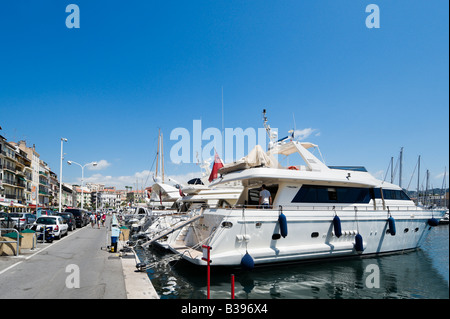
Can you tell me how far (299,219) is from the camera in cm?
1147

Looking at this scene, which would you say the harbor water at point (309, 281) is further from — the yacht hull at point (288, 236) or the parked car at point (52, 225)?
the parked car at point (52, 225)

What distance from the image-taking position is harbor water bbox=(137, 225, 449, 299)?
8.77 m

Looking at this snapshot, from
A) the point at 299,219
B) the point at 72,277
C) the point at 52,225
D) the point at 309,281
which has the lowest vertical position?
the point at 309,281

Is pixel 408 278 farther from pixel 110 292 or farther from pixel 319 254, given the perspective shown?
pixel 110 292

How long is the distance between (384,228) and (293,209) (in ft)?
17.6

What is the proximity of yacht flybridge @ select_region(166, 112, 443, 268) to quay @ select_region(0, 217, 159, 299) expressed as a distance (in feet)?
7.45

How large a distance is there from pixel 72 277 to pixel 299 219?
8126mm

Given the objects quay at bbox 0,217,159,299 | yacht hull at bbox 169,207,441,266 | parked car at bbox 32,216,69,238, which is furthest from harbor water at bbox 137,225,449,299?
parked car at bbox 32,216,69,238

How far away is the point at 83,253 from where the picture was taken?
509 inches

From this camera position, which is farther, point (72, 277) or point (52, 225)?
point (52, 225)

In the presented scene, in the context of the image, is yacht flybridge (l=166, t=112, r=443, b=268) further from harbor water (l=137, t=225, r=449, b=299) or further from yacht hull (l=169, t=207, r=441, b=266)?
harbor water (l=137, t=225, r=449, b=299)

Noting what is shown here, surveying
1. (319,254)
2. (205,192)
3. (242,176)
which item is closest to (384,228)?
(319,254)

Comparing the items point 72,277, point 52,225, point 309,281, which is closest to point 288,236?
point 309,281

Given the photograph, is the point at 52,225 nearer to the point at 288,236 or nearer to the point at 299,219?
the point at 288,236
